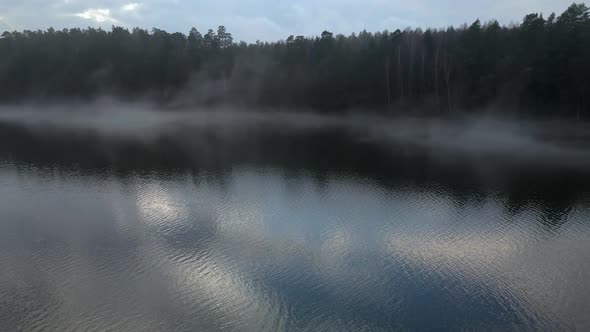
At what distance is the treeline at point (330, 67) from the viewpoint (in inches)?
1837

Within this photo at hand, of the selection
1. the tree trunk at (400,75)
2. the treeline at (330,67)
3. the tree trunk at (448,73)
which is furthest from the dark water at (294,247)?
the tree trunk at (400,75)

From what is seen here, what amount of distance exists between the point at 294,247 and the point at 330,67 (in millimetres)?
57136

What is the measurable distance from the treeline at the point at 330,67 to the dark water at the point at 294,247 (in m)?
17.9

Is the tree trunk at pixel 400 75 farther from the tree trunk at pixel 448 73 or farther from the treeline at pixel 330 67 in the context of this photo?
the tree trunk at pixel 448 73

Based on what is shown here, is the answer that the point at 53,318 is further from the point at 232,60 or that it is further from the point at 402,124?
the point at 232,60

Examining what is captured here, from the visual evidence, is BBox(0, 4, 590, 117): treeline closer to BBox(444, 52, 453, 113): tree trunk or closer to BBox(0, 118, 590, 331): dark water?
BBox(444, 52, 453, 113): tree trunk

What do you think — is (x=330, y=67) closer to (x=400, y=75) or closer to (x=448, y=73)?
(x=400, y=75)

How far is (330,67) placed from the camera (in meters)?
72.0

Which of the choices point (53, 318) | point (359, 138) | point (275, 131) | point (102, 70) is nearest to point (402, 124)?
point (359, 138)

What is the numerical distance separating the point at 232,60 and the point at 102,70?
25.6m

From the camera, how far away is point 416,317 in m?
13.6

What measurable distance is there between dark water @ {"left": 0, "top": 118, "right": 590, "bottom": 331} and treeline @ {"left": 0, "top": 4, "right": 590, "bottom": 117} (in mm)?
17853

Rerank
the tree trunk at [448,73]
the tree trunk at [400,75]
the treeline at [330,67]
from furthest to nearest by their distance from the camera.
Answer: the tree trunk at [400,75] → the tree trunk at [448,73] → the treeline at [330,67]

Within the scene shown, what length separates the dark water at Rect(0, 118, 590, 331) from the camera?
45.0ft
